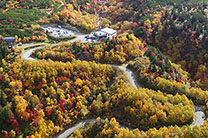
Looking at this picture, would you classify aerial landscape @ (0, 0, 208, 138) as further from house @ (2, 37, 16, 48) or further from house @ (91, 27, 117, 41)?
house @ (91, 27, 117, 41)

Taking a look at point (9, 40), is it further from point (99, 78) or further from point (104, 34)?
point (104, 34)

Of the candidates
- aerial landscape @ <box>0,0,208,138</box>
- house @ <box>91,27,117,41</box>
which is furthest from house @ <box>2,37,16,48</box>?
house @ <box>91,27,117,41</box>

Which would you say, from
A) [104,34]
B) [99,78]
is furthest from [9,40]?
[104,34]

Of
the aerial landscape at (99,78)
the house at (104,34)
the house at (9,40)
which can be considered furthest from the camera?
the house at (104,34)

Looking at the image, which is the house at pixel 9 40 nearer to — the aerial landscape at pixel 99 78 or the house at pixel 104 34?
the aerial landscape at pixel 99 78

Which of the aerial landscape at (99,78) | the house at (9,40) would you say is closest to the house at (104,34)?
the aerial landscape at (99,78)

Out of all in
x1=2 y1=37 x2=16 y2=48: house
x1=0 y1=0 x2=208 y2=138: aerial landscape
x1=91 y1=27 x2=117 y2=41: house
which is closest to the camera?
x1=0 y1=0 x2=208 y2=138: aerial landscape

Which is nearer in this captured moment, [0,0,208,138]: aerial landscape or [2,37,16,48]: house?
[0,0,208,138]: aerial landscape

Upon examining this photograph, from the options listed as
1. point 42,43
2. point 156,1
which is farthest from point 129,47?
point 156,1
